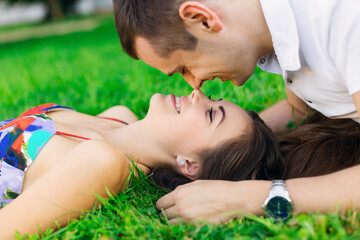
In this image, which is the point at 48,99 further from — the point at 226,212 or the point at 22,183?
the point at 226,212

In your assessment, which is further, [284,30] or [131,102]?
[131,102]

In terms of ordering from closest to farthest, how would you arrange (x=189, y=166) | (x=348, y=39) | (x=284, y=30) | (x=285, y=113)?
(x=348, y=39), (x=284, y=30), (x=189, y=166), (x=285, y=113)

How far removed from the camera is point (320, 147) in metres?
3.21

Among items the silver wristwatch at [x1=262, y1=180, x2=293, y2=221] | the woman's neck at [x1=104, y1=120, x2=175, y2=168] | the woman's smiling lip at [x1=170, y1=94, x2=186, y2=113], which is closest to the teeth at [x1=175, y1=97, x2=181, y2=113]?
the woman's smiling lip at [x1=170, y1=94, x2=186, y2=113]

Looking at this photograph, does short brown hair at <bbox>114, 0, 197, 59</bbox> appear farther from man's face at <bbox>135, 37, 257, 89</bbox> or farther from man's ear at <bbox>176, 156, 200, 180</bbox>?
man's ear at <bbox>176, 156, 200, 180</bbox>

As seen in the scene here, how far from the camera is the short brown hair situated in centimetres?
252

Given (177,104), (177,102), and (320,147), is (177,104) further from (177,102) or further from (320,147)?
(320,147)

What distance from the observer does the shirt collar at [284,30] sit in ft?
7.80

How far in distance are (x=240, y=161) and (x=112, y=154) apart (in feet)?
3.15

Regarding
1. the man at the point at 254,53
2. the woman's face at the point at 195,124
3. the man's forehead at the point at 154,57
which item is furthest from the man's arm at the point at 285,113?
the man's forehead at the point at 154,57

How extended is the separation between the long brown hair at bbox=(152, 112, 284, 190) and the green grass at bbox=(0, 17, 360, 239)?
0.17 metres

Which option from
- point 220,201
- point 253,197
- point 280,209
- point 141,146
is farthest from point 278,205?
point 141,146

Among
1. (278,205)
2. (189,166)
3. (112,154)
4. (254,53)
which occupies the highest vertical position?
(254,53)

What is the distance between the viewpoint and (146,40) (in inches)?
104
